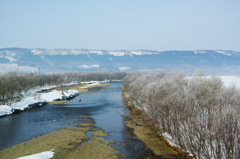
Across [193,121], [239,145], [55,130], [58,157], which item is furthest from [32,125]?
[239,145]

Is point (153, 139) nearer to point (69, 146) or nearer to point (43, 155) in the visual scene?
point (69, 146)

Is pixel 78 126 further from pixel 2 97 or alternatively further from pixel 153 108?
pixel 2 97

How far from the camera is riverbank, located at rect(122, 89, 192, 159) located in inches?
975

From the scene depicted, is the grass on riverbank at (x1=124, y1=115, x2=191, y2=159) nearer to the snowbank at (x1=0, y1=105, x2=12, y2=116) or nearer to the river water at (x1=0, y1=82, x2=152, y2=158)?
the river water at (x1=0, y1=82, x2=152, y2=158)

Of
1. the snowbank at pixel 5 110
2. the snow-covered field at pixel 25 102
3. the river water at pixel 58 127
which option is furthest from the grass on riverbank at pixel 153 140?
the snow-covered field at pixel 25 102

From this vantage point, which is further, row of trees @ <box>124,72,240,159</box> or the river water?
the river water

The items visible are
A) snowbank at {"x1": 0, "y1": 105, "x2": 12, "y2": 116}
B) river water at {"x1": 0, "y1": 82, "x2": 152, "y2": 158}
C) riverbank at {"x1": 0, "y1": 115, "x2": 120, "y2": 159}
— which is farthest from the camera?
snowbank at {"x1": 0, "y1": 105, "x2": 12, "y2": 116}

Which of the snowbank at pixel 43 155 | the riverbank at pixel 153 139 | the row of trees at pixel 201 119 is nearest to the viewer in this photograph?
the row of trees at pixel 201 119

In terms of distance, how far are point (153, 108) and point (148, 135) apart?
16.0 feet

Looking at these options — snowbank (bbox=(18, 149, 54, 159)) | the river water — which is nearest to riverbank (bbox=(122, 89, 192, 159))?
the river water

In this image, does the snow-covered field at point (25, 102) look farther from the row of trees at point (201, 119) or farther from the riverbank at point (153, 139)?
the row of trees at point (201, 119)

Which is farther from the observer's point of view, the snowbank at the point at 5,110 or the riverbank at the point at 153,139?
the snowbank at the point at 5,110

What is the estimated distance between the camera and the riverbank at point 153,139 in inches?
975

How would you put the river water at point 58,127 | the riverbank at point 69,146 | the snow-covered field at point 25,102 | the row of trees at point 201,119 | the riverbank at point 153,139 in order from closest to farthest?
the row of trees at point 201,119 < the riverbank at point 69,146 < the riverbank at point 153,139 < the river water at point 58,127 < the snow-covered field at point 25,102
